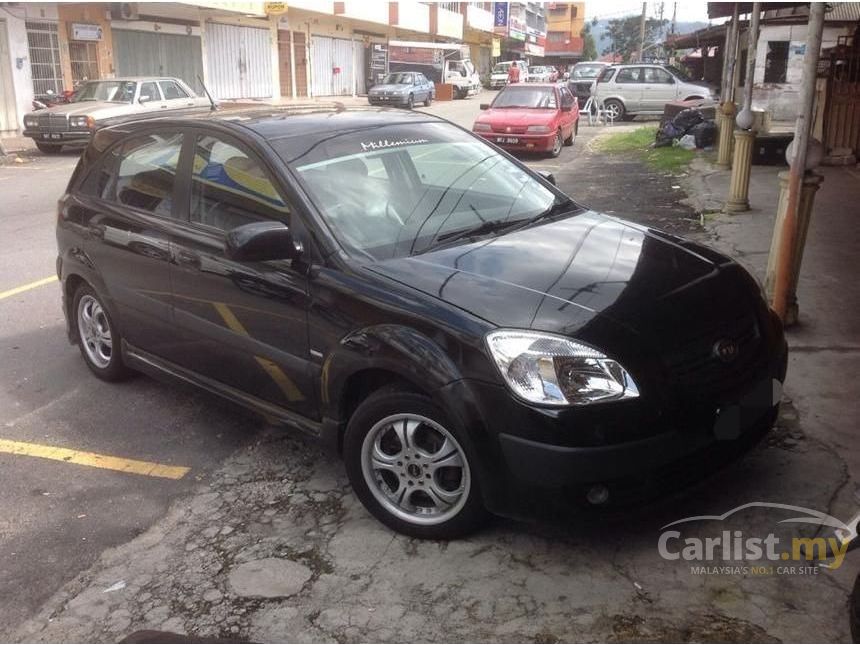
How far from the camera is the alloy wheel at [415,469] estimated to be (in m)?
3.21

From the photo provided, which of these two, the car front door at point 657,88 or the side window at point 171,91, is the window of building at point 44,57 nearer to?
the side window at point 171,91

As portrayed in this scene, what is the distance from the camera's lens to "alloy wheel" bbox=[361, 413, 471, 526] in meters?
3.21

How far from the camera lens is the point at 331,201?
12.3 ft

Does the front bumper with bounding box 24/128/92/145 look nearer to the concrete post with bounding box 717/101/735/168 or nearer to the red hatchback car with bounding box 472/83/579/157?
the red hatchback car with bounding box 472/83/579/157

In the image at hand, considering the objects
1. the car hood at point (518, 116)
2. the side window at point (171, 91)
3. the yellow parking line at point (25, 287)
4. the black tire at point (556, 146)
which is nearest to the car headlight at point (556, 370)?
the yellow parking line at point (25, 287)

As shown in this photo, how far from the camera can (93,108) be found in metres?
17.6

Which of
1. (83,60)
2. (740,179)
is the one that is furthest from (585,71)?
(740,179)

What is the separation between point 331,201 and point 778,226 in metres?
3.33

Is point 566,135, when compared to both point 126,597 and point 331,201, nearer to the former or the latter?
point 331,201

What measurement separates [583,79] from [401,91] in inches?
290

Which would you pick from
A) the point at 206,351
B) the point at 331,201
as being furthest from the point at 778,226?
the point at 206,351

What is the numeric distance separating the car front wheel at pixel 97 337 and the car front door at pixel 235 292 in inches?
32.3

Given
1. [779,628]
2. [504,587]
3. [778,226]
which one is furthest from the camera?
[778,226]

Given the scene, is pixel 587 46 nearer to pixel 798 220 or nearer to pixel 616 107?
pixel 616 107
